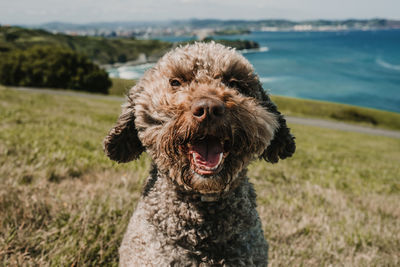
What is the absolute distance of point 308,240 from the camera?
376 centimetres

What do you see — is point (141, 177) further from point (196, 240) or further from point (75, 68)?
point (75, 68)

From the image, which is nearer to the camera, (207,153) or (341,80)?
(207,153)

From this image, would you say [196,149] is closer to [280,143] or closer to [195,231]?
[195,231]

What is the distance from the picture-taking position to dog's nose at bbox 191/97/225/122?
196 cm

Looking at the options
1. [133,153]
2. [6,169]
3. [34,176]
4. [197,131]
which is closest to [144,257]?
[133,153]

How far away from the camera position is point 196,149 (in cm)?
214

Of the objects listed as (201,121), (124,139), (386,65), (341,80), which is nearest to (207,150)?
(201,121)

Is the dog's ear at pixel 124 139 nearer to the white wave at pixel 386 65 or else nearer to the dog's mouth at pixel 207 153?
the dog's mouth at pixel 207 153

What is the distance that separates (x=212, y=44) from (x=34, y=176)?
3196mm

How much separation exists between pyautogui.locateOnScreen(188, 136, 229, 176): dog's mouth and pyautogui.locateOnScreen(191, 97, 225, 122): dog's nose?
200 mm

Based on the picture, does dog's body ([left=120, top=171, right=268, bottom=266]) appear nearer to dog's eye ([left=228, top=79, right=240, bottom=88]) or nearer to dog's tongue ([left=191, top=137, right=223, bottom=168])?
dog's tongue ([left=191, top=137, right=223, bottom=168])

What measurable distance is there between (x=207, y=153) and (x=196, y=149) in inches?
3.2

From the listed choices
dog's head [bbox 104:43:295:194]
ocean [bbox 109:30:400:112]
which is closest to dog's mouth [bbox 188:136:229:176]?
dog's head [bbox 104:43:295:194]

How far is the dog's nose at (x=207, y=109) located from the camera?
1.96 metres
